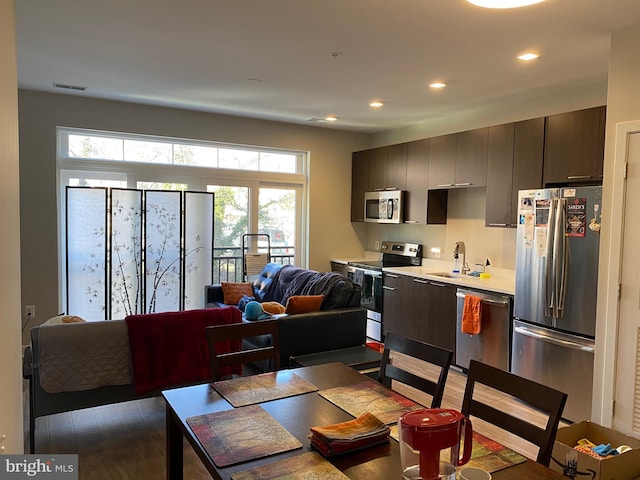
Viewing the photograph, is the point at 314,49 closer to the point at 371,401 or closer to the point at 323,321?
the point at 323,321

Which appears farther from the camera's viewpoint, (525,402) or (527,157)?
(527,157)

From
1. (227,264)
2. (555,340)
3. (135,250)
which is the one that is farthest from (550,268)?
(135,250)

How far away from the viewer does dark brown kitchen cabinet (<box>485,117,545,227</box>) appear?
405 cm

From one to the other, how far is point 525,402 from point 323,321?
230 centimetres

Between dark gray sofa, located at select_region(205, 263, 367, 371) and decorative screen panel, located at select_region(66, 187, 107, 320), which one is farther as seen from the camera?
decorative screen panel, located at select_region(66, 187, 107, 320)

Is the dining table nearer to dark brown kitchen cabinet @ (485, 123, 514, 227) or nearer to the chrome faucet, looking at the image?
dark brown kitchen cabinet @ (485, 123, 514, 227)

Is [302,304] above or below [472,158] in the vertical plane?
below

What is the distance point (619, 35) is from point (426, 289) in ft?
8.92

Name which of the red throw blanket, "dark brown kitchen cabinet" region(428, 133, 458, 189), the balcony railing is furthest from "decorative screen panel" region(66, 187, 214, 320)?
"dark brown kitchen cabinet" region(428, 133, 458, 189)

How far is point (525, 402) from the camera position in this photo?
1707 millimetres

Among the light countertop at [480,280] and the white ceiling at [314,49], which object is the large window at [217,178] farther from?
the light countertop at [480,280]

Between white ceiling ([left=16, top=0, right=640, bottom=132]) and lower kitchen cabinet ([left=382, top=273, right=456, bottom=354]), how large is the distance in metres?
1.91

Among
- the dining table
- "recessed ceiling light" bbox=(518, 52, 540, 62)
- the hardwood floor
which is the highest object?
"recessed ceiling light" bbox=(518, 52, 540, 62)

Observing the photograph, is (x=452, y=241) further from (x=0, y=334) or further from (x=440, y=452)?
(x=0, y=334)
